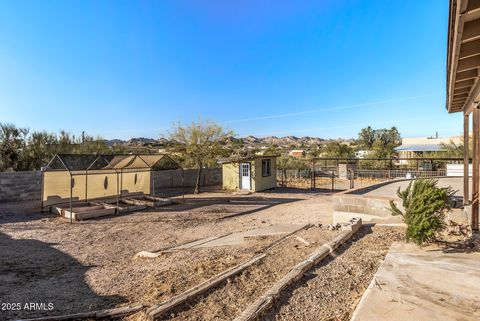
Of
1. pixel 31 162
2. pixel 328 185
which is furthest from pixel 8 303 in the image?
pixel 328 185

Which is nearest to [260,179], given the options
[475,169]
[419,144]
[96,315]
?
[475,169]

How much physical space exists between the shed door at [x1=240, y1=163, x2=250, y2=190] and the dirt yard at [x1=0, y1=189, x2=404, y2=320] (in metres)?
7.15

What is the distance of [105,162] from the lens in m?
12.9

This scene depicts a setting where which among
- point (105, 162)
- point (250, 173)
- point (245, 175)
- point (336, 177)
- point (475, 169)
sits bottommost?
point (336, 177)

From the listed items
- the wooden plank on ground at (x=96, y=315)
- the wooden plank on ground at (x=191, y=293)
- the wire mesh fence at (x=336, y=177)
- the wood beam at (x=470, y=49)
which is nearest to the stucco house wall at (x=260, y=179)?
the wire mesh fence at (x=336, y=177)

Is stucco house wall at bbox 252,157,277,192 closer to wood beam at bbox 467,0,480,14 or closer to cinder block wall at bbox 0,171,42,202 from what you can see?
cinder block wall at bbox 0,171,42,202

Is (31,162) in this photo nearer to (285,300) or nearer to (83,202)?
(83,202)

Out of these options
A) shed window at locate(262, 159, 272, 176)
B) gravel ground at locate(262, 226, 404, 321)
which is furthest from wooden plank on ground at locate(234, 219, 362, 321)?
shed window at locate(262, 159, 272, 176)

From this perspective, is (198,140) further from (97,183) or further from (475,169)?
(475,169)

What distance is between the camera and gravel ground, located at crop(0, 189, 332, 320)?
13.0 feet

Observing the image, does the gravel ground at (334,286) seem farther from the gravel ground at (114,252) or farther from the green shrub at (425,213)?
the gravel ground at (114,252)

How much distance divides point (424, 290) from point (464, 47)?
2.91 metres

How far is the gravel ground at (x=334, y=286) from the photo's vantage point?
307 cm

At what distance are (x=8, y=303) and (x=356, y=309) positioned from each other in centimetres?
435
